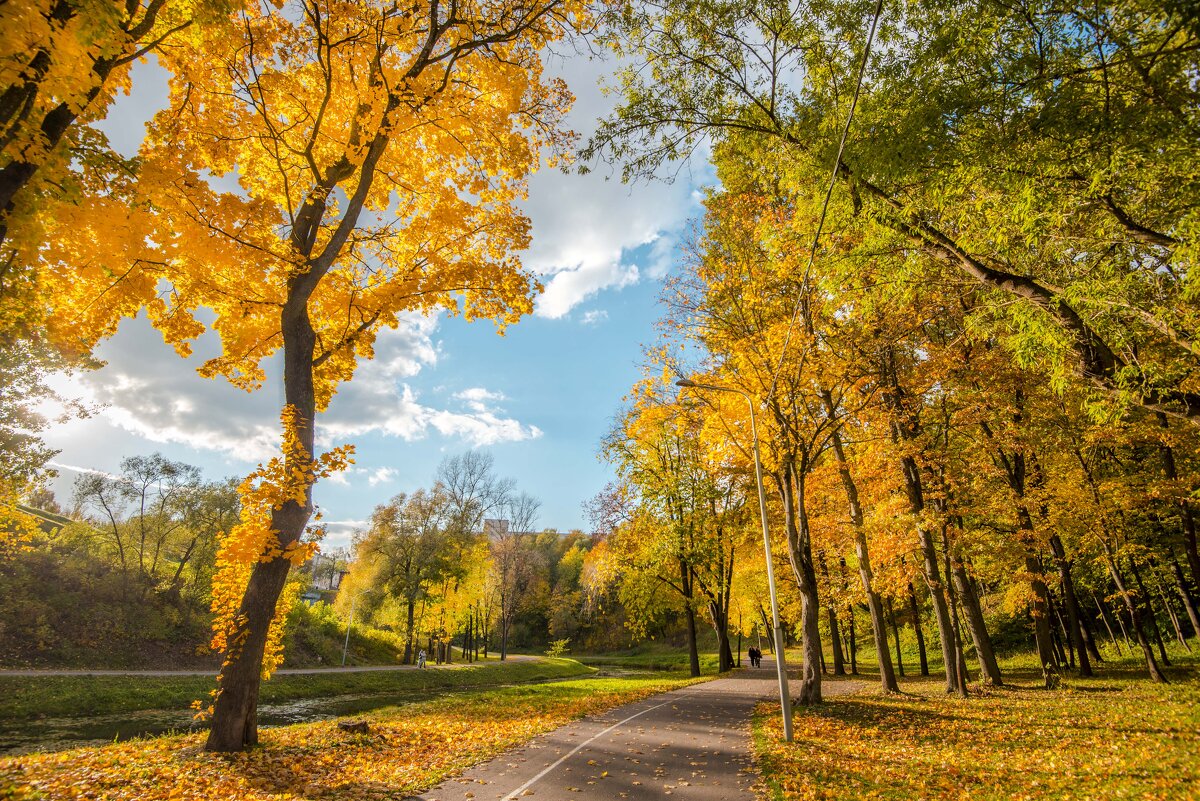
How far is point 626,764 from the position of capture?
26.5 feet

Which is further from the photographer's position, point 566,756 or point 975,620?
point 975,620

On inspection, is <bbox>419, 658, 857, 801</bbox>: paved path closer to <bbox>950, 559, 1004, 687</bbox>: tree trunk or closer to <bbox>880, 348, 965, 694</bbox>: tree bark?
<bbox>880, 348, 965, 694</bbox>: tree bark

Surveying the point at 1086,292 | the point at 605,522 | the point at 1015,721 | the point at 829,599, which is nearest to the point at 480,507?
the point at 605,522

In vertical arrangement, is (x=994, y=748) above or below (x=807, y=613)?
below

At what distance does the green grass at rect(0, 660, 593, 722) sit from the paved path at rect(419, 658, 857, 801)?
16172 mm

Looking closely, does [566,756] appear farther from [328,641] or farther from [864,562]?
[328,641]

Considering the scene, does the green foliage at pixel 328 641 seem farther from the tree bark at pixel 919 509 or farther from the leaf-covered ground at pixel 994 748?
the tree bark at pixel 919 509

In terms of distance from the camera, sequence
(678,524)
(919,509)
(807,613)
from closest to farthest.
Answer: (807,613) → (919,509) → (678,524)

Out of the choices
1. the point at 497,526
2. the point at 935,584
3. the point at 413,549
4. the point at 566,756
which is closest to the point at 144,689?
the point at 413,549

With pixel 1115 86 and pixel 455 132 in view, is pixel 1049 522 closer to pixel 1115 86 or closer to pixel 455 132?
pixel 1115 86

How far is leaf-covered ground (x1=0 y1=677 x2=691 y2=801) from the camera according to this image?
5.86 m

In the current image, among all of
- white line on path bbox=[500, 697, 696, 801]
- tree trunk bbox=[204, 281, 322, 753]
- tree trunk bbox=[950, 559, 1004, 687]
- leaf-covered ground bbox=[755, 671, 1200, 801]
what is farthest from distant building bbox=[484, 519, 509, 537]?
tree trunk bbox=[204, 281, 322, 753]

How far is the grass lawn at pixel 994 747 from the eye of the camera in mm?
6137

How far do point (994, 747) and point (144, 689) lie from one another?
85.8 ft
